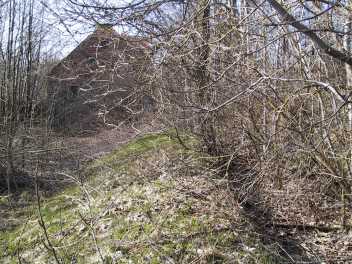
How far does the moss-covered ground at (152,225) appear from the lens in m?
4.70

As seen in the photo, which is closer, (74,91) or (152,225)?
(152,225)

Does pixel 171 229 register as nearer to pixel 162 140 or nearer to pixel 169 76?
pixel 169 76

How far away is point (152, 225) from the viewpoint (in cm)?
529

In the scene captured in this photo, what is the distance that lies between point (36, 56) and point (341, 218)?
12.1m

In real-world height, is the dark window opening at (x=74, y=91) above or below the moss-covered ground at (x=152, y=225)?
above

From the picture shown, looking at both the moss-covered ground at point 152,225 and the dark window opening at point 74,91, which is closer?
the moss-covered ground at point 152,225

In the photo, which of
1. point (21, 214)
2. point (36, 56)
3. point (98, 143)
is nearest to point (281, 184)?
point (21, 214)

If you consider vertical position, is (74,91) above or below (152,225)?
above

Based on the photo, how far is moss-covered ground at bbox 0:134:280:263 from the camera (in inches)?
185

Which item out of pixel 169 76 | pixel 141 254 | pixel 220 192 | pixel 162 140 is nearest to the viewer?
pixel 141 254

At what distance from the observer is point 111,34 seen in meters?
6.28

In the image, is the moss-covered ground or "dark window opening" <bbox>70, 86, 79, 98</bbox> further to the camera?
"dark window opening" <bbox>70, 86, 79, 98</bbox>

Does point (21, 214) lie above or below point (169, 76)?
below

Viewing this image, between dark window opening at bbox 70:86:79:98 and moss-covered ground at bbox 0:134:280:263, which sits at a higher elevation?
dark window opening at bbox 70:86:79:98
